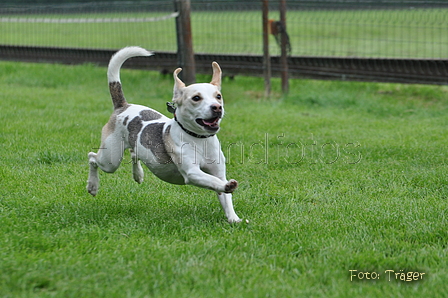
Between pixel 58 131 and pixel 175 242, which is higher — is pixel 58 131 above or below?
below

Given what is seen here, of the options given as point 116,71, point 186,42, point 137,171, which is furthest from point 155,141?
point 186,42

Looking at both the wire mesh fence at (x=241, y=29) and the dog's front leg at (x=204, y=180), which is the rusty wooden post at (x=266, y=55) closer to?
the wire mesh fence at (x=241, y=29)

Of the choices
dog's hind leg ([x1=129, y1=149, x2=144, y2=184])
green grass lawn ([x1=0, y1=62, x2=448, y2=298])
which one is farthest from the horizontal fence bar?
dog's hind leg ([x1=129, y1=149, x2=144, y2=184])

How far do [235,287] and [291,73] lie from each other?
796 cm

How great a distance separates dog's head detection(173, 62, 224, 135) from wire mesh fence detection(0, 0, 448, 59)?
Result: 660 cm

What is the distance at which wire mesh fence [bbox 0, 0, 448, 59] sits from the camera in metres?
11.9

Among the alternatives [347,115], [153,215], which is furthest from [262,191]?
[347,115]

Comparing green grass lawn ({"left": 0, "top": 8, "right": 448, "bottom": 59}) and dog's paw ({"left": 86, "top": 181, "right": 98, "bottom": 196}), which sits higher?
dog's paw ({"left": 86, "top": 181, "right": 98, "bottom": 196})

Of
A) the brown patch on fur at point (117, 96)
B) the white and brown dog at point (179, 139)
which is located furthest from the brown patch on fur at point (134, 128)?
the brown patch on fur at point (117, 96)

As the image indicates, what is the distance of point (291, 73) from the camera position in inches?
424

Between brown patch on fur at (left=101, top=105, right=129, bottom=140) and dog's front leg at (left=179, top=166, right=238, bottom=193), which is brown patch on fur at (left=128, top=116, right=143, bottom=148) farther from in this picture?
dog's front leg at (left=179, top=166, right=238, bottom=193)

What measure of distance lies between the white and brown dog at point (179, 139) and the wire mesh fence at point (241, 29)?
637 cm

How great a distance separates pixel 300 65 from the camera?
10680 millimetres

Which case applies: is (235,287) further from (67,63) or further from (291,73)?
(67,63)
